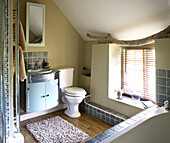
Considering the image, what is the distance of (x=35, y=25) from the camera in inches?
130

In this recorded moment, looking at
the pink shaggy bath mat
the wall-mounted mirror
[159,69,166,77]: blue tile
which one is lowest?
the pink shaggy bath mat

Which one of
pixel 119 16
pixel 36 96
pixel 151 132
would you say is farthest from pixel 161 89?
pixel 36 96

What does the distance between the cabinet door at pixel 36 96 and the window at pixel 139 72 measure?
1.77 meters

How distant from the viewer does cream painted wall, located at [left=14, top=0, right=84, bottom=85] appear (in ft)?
11.6

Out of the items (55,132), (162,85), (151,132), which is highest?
(162,85)

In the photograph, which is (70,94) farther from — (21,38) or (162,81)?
(162,81)

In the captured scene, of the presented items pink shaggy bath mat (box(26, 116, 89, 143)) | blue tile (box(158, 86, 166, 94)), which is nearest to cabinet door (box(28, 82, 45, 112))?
pink shaggy bath mat (box(26, 116, 89, 143))

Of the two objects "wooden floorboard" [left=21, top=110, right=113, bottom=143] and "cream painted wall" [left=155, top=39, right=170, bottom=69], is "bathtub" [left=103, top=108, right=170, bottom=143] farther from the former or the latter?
"wooden floorboard" [left=21, top=110, right=113, bottom=143]

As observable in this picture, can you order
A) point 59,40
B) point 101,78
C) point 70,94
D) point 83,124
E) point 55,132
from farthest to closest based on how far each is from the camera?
1. point 59,40
2. point 101,78
3. point 70,94
4. point 83,124
5. point 55,132

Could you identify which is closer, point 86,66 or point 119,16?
point 119,16

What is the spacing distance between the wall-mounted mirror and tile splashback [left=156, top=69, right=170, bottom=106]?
7.69 feet

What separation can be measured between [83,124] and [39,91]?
1.04 meters

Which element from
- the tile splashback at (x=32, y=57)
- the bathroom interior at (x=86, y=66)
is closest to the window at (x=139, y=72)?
the bathroom interior at (x=86, y=66)

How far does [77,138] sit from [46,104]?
93 centimetres
